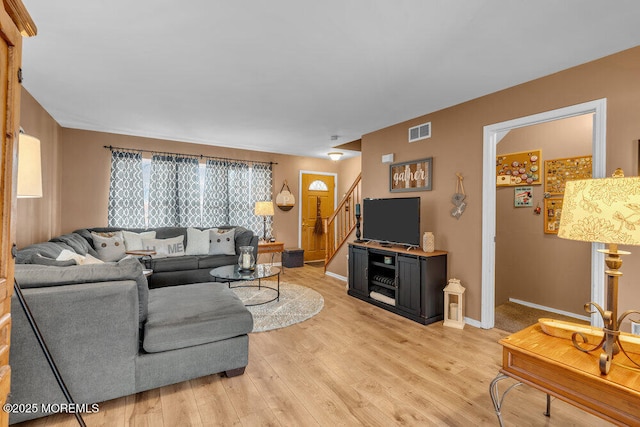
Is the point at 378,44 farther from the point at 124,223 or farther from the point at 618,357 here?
the point at 124,223

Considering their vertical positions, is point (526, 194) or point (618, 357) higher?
point (526, 194)

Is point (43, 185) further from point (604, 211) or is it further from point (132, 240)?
point (604, 211)

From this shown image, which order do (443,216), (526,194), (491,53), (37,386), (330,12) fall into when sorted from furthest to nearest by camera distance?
(526,194)
(443,216)
(491,53)
(330,12)
(37,386)

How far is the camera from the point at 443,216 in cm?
375

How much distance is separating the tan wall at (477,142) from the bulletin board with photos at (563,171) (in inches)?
36.8

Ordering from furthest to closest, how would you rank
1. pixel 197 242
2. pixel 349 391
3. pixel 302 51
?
1. pixel 197 242
2. pixel 302 51
3. pixel 349 391

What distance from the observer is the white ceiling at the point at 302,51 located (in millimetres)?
1925

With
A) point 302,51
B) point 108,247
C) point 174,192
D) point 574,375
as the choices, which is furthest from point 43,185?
point 574,375

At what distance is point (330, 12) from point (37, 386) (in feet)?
9.32

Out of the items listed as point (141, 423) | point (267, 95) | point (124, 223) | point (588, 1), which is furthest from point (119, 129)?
point (588, 1)

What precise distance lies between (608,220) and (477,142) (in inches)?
97.9

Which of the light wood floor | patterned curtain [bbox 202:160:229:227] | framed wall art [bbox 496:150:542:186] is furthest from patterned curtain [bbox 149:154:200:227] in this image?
framed wall art [bbox 496:150:542:186]

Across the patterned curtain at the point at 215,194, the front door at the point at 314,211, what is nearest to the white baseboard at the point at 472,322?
the front door at the point at 314,211

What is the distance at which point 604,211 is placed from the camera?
3.83 ft
